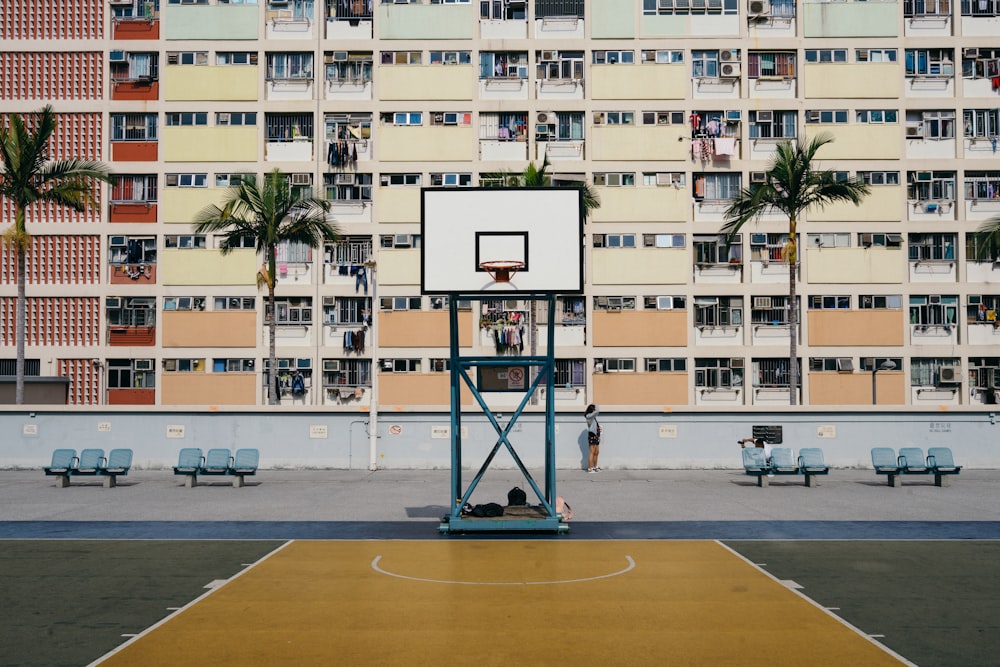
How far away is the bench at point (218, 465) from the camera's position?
31203mm

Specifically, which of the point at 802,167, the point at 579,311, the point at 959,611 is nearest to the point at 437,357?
the point at 579,311

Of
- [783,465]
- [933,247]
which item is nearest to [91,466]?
[783,465]

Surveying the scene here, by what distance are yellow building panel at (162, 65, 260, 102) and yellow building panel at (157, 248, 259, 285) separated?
7.82 meters

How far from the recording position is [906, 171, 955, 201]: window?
5047 centimetres

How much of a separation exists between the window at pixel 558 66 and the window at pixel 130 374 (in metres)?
24.5

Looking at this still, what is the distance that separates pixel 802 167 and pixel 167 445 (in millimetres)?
27033

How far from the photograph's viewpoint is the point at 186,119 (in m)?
50.7

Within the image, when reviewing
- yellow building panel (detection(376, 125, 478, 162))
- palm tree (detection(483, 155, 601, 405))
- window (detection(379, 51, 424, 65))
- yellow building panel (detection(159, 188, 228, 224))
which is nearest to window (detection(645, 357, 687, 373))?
palm tree (detection(483, 155, 601, 405))

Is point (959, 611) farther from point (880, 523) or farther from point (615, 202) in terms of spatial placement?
point (615, 202)

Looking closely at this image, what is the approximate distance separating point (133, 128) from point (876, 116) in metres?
37.3

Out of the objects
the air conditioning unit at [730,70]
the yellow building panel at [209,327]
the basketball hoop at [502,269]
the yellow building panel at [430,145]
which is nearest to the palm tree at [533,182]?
the yellow building panel at [430,145]

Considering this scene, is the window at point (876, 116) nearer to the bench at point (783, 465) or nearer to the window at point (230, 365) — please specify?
the bench at point (783, 465)

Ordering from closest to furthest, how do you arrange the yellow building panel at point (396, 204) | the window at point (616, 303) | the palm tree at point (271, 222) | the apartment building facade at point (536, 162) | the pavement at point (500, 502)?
the pavement at point (500, 502) → the palm tree at point (271, 222) → the apartment building facade at point (536, 162) → the window at point (616, 303) → the yellow building panel at point (396, 204)

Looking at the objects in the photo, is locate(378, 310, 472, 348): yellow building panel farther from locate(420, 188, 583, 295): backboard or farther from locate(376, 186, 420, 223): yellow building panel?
locate(420, 188, 583, 295): backboard
